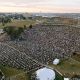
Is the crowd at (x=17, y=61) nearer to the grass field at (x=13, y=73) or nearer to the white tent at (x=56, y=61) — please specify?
the grass field at (x=13, y=73)

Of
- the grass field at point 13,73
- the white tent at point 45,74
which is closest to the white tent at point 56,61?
the white tent at point 45,74

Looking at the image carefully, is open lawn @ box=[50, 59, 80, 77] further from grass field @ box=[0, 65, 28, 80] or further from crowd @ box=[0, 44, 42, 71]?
grass field @ box=[0, 65, 28, 80]

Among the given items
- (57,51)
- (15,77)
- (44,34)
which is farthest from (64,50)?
(44,34)

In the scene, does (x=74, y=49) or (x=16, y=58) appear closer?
(x=16, y=58)

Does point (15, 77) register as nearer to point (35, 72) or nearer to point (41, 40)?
point (35, 72)

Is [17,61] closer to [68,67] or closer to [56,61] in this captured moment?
[56,61]

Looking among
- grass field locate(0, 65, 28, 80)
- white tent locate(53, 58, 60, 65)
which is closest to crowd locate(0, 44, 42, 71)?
grass field locate(0, 65, 28, 80)

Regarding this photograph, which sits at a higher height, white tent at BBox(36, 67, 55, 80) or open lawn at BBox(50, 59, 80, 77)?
white tent at BBox(36, 67, 55, 80)
